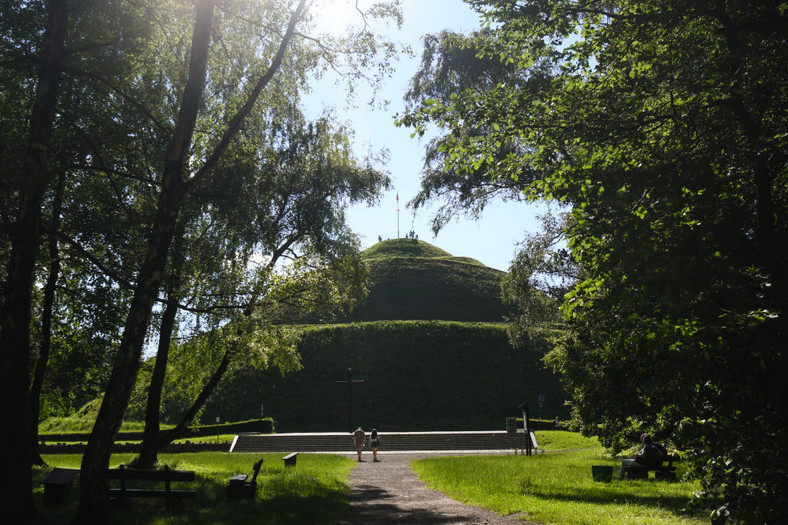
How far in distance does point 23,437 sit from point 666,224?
30.4 feet

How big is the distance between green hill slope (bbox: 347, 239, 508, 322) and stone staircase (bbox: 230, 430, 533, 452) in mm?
29337

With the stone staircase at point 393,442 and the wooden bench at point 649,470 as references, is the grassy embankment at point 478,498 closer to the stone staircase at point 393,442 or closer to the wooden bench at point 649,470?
the wooden bench at point 649,470

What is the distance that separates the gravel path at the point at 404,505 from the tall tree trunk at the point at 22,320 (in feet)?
15.9

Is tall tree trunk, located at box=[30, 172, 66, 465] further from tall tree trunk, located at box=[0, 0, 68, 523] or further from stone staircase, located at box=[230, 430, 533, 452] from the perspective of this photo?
stone staircase, located at box=[230, 430, 533, 452]

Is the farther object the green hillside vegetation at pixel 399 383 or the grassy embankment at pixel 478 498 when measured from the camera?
the green hillside vegetation at pixel 399 383

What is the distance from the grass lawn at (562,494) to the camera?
8.89 metres

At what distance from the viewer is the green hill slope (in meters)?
67.7

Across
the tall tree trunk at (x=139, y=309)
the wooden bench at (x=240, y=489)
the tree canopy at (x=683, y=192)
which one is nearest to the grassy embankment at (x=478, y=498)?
the wooden bench at (x=240, y=489)

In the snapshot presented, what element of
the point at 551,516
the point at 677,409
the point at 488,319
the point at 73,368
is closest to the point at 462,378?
the point at 488,319

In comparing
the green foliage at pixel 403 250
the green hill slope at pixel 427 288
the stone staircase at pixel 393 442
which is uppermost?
the green foliage at pixel 403 250

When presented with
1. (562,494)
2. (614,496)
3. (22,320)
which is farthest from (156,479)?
(614,496)

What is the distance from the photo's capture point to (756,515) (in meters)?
5.07

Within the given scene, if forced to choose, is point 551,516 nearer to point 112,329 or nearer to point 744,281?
point 744,281

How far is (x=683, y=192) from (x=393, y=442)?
2943 centimetres
